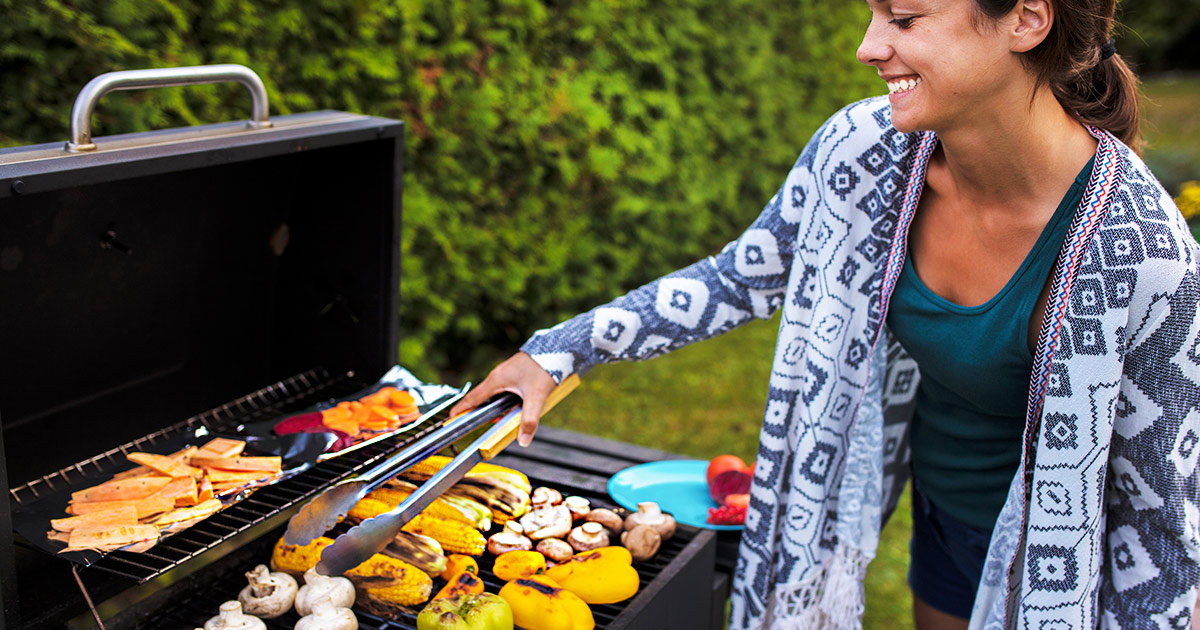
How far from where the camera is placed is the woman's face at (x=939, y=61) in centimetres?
149

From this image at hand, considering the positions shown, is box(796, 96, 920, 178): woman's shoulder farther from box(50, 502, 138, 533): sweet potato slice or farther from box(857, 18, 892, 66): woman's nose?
box(50, 502, 138, 533): sweet potato slice

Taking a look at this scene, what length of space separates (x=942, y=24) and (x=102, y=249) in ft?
4.66

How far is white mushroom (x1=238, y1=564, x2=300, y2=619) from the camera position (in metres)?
1.63

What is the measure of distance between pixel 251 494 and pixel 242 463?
0.08 meters

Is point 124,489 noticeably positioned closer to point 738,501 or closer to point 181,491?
point 181,491

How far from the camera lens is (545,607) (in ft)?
5.21

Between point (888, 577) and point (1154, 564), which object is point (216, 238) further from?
point (888, 577)

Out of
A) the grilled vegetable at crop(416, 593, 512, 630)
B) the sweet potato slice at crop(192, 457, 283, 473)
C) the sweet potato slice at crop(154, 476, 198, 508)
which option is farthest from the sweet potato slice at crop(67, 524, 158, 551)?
the grilled vegetable at crop(416, 593, 512, 630)

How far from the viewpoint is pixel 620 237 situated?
17.6 ft

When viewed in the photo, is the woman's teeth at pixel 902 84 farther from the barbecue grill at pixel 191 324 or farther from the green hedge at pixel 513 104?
the green hedge at pixel 513 104

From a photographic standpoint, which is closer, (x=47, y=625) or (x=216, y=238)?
(x=47, y=625)

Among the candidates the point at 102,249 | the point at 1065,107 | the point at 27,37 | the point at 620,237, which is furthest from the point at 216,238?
the point at 620,237

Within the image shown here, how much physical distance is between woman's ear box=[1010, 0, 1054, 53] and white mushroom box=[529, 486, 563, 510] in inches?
45.9

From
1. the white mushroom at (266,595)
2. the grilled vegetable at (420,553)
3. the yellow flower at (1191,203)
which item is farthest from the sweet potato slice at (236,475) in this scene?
the yellow flower at (1191,203)
